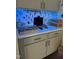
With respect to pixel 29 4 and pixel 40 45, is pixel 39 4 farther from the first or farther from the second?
pixel 40 45

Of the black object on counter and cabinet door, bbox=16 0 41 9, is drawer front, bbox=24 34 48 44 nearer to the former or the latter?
the black object on counter

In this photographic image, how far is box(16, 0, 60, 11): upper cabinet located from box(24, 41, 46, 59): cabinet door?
99 centimetres

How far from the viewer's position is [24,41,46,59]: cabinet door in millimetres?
2943

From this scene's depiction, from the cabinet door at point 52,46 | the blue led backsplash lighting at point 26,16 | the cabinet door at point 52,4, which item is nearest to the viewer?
the blue led backsplash lighting at point 26,16

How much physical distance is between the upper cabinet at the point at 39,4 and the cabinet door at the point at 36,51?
0.99 metres

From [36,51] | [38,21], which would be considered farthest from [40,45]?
[38,21]

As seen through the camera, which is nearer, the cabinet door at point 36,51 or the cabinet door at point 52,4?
the cabinet door at point 36,51

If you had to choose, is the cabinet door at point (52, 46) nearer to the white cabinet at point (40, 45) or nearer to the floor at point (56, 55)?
the white cabinet at point (40, 45)

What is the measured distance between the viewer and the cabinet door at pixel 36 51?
9.66ft

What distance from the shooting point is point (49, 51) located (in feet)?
12.8

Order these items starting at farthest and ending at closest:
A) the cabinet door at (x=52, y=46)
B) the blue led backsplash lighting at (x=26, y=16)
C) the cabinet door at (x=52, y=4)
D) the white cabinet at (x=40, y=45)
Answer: the cabinet door at (x=52, y=4) < the cabinet door at (x=52, y=46) < the blue led backsplash lighting at (x=26, y=16) < the white cabinet at (x=40, y=45)

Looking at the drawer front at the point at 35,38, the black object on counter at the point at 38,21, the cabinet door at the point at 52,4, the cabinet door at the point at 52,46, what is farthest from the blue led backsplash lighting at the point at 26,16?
the cabinet door at the point at 52,46

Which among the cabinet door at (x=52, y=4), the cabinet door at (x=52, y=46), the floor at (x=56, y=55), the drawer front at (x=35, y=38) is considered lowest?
the floor at (x=56, y=55)

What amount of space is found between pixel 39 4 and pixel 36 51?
1322mm
